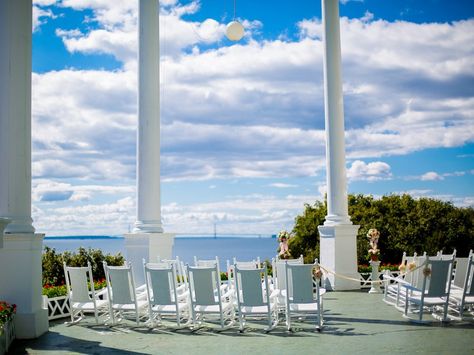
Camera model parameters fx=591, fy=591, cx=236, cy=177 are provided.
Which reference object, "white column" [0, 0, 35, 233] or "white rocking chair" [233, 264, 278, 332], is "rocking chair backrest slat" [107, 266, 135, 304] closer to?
"white column" [0, 0, 35, 233]

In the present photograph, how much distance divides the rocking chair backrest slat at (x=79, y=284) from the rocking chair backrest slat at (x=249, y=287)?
441cm

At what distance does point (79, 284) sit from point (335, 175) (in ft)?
38.8

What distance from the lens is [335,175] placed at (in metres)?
24.1

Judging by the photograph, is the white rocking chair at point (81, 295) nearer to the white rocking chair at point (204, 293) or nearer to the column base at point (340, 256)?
the white rocking chair at point (204, 293)

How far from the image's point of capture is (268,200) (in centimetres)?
14788

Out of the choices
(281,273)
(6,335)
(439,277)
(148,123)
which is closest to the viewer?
(6,335)

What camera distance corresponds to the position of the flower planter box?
41.1ft

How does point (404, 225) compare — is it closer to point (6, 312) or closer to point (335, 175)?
point (335, 175)

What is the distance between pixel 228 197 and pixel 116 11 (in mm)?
125088

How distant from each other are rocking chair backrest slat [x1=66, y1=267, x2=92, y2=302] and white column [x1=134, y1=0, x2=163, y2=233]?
4.19 m

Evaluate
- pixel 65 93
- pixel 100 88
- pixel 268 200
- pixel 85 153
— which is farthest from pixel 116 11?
pixel 268 200

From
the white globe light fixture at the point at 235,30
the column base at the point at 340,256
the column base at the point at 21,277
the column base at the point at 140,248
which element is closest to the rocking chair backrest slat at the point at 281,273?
the column base at the point at 140,248

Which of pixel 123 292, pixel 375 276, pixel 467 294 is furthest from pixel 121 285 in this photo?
pixel 375 276

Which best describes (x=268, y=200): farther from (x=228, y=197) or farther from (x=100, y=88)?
(x=100, y=88)
